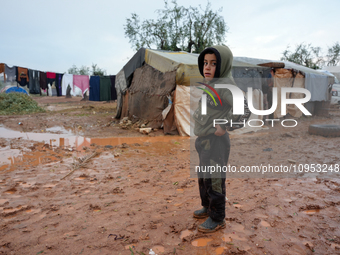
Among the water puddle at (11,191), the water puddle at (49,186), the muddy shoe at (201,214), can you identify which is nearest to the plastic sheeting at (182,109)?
the water puddle at (49,186)

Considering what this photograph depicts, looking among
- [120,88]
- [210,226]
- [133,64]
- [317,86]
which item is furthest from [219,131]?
[317,86]

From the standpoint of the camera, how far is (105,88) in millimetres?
16312

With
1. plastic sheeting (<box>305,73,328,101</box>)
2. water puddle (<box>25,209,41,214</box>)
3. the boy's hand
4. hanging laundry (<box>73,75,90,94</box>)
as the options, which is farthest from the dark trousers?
hanging laundry (<box>73,75,90,94</box>)

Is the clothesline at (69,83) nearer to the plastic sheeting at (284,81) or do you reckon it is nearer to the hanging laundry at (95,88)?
the hanging laundry at (95,88)

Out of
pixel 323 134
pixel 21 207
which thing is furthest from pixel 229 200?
pixel 323 134

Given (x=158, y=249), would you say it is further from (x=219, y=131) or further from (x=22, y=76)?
(x=22, y=76)

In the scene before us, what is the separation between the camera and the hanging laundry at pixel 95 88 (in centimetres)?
1630

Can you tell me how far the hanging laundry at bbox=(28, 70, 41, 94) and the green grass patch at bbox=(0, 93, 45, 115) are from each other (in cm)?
95

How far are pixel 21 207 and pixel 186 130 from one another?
217 inches

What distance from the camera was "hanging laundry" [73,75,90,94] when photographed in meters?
16.5

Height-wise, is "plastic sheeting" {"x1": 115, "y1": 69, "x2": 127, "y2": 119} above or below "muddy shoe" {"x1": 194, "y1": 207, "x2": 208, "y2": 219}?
above

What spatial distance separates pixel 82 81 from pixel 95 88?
114 cm

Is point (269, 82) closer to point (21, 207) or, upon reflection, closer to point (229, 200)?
point (229, 200)

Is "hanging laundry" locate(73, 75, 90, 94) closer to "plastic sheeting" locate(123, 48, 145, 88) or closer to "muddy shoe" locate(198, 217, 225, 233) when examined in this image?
"plastic sheeting" locate(123, 48, 145, 88)
